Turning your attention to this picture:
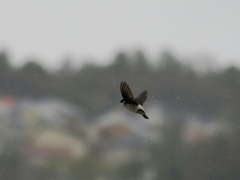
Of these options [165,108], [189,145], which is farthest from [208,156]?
[165,108]

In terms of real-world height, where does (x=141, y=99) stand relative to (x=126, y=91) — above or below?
above

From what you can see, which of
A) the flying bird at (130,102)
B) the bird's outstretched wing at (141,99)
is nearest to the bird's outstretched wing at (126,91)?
the flying bird at (130,102)

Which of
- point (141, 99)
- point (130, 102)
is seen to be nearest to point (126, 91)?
point (130, 102)

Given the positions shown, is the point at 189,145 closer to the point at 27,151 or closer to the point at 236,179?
the point at 236,179

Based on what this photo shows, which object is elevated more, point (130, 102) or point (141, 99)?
point (141, 99)

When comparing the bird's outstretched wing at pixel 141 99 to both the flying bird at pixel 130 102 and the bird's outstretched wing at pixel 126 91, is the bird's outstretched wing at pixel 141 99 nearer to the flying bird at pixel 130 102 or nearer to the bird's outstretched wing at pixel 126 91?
the flying bird at pixel 130 102

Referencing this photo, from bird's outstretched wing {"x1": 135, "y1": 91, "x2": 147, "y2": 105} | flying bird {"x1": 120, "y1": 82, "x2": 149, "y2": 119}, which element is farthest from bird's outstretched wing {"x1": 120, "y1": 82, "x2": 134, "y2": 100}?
bird's outstretched wing {"x1": 135, "y1": 91, "x2": 147, "y2": 105}

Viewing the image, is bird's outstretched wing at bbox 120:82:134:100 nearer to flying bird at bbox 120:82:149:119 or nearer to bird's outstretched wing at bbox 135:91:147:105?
flying bird at bbox 120:82:149:119

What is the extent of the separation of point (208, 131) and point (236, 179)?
2018 mm

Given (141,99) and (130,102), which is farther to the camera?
(141,99)

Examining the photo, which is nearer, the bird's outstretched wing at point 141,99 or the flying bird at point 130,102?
the flying bird at point 130,102

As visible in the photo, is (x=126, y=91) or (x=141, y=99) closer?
(x=126, y=91)

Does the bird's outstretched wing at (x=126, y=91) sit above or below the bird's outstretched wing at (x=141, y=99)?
below

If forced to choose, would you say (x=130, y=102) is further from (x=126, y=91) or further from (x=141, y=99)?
(x=141, y=99)
